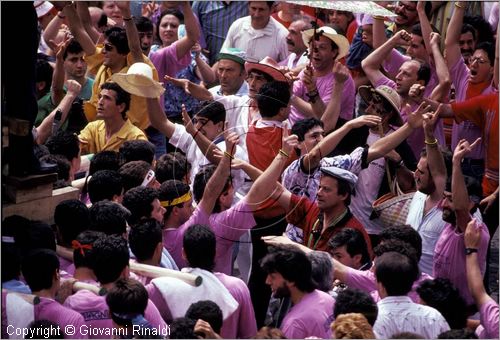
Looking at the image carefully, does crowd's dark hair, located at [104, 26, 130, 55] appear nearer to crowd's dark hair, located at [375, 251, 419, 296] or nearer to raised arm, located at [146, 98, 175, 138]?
raised arm, located at [146, 98, 175, 138]

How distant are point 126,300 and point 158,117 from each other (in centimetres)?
332

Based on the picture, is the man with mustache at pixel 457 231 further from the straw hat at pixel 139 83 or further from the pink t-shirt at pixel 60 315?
the straw hat at pixel 139 83

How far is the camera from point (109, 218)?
24.1 ft

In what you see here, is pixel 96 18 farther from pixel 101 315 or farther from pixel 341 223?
pixel 101 315

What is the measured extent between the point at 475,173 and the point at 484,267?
6.21ft

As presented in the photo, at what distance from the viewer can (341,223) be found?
311 inches

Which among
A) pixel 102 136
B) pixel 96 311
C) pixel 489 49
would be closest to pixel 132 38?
pixel 102 136

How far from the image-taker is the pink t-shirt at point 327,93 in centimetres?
988

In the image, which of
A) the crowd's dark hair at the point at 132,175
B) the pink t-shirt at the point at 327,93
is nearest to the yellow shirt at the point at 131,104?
the pink t-shirt at the point at 327,93

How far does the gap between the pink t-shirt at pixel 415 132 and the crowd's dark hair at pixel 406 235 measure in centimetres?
187

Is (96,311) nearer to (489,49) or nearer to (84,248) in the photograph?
(84,248)

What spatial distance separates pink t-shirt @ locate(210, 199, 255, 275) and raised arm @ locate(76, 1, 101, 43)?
3.82m

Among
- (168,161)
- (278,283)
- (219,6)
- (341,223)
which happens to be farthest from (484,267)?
(219,6)

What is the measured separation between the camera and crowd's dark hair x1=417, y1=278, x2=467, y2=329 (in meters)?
6.88
